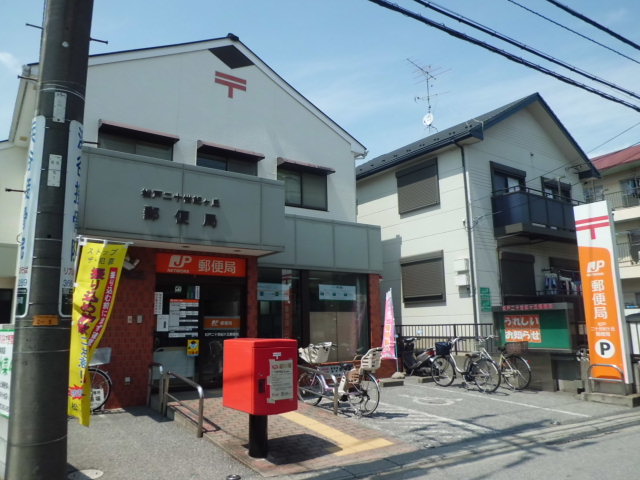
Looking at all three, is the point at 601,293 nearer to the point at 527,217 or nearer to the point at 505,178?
the point at 527,217

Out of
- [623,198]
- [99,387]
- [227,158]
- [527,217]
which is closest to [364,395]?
[99,387]

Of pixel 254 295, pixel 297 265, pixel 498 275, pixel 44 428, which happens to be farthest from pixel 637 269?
pixel 44 428

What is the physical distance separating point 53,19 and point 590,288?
11284mm

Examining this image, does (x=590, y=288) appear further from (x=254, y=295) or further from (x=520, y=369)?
(x=254, y=295)

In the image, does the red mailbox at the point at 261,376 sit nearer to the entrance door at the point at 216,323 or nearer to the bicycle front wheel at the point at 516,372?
the entrance door at the point at 216,323

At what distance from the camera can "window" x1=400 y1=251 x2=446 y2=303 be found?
16.0 metres

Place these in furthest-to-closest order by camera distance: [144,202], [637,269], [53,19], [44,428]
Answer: [637,269] < [144,202] < [53,19] < [44,428]

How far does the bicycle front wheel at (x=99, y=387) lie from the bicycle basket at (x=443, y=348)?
7.97m

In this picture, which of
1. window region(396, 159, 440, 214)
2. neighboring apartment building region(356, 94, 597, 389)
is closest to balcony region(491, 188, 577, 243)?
neighboring apartment building region(356, 94, 597, 389)

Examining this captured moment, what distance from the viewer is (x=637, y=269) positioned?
23.3 metres

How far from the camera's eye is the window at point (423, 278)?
52.5ft

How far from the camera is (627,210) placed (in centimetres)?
2431

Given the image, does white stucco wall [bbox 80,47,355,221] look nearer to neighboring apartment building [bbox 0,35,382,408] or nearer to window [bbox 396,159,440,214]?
neighboring apartment building [bbox 0,35,382,408]

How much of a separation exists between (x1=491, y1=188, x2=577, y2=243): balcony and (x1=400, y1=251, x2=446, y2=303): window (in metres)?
2.22
